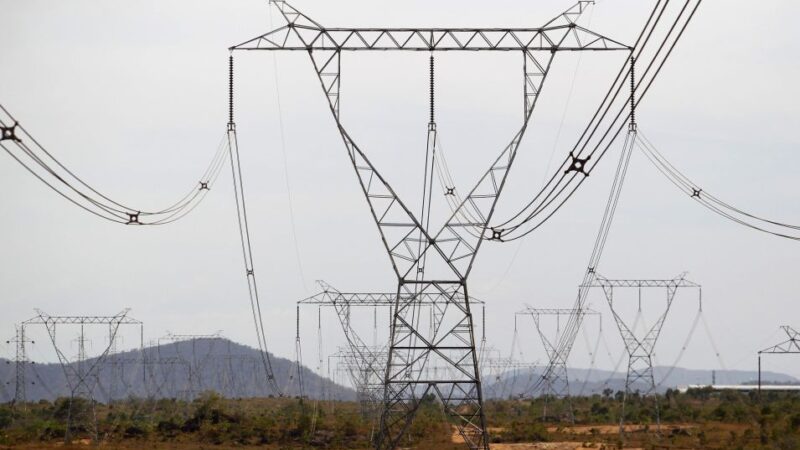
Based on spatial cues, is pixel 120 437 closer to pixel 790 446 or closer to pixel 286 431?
pixel 286 431

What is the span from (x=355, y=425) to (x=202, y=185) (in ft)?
203

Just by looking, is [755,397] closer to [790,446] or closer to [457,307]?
[790,446]

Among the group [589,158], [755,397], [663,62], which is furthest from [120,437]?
[755,397]

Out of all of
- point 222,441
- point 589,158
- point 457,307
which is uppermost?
point 589,158

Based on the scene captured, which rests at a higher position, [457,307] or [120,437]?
[457,307]

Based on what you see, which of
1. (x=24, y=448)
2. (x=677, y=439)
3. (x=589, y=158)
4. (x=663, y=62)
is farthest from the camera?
(x=677, y=439)

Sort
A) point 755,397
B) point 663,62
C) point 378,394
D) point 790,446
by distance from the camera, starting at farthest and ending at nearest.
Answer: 1. point 755,397
2. point 378,394
3. point 790,446
4. point 663,62

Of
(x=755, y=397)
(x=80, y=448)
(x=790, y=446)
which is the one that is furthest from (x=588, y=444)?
(x=755, y=397)

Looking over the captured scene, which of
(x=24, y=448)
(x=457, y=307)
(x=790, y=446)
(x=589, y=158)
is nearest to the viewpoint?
(x=589, y=158)

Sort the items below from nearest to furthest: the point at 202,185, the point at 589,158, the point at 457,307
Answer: the point at 589,158
the point at 202,185
the point at 457,307

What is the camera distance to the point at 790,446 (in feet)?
234

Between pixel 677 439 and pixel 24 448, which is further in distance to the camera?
pixel 677 439

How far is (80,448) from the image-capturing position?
80.9 meters

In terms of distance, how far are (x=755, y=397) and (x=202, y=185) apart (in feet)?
423
